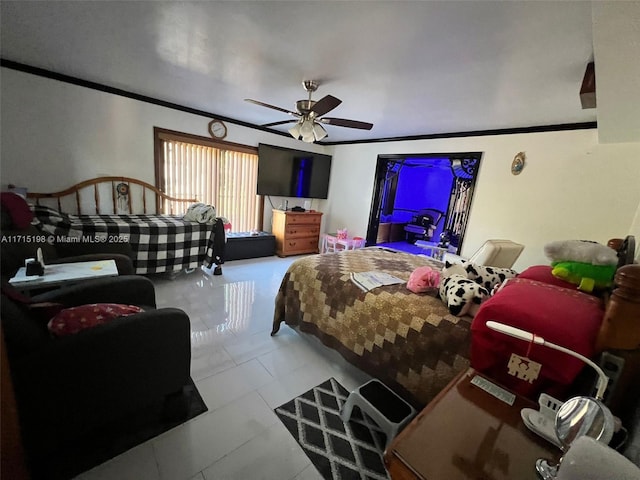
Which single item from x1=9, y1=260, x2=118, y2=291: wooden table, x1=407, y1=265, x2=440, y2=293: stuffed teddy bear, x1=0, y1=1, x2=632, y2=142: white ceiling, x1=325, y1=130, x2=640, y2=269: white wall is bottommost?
x1=9, y1=260, x2=118, y2=291: wooden table

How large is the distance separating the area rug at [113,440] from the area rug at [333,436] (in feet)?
1.81

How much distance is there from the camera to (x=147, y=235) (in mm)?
2855

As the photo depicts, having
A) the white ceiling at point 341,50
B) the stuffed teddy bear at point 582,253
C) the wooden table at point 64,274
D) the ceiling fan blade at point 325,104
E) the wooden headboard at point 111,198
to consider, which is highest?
the white ceiling at point 341,50

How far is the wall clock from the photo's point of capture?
12.3ft

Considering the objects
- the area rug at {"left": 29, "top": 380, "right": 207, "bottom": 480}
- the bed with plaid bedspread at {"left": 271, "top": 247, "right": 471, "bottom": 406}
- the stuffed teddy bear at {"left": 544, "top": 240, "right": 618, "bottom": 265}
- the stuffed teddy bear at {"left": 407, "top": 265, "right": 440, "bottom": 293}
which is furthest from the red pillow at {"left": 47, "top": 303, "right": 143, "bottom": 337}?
the stuffed teddy bear at {"left": 544, "top": 240, "right": 618, "bottom": 265}

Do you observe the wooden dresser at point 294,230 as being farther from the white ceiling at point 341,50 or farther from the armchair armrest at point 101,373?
the armchair armrest at point 101,373

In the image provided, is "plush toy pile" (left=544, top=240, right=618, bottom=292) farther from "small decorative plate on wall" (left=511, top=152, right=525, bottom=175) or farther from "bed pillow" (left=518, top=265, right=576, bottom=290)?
"small decorative plate on wall" (left=511, top=152, right=525, bottom=175)

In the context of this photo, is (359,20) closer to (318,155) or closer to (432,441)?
(432,441)

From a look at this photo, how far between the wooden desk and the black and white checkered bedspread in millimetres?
3023

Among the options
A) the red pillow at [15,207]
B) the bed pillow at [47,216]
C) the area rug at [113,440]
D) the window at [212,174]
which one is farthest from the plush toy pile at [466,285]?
the window at [212,174]

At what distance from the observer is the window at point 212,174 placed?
3.55 metres

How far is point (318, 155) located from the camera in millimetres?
4953

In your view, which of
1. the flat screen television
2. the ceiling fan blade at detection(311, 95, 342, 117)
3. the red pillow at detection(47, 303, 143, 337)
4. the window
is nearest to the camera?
the red pillow at detection(47, 303, 143, 337)

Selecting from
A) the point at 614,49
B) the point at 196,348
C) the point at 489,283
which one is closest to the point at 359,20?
the point at 614,49
